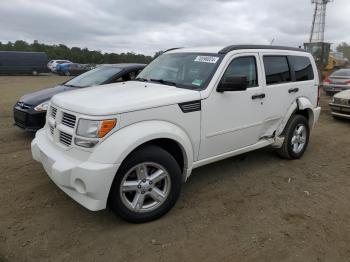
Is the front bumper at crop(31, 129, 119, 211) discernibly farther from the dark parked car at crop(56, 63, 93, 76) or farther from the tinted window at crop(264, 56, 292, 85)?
the dark parked car at crop(56, 63, 93, 76)

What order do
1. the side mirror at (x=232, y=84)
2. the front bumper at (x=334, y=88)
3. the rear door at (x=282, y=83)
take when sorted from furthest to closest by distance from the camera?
1. the front bumper at (x=334, y=88)
2. the rear door at (x=282, y=83)
3. the side mirror at (x=232, y=84)

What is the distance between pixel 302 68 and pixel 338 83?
11.2 meters

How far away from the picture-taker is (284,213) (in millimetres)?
4062

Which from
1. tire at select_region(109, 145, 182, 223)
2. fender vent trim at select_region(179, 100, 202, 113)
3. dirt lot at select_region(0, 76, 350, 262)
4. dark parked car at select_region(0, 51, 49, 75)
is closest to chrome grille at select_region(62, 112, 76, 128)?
tire at select_region(109, 145, 182, 223)

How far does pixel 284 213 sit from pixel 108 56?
51.3 meters

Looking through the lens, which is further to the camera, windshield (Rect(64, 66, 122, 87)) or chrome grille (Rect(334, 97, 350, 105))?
chrome grille (Rect(334, 97, 350, 105))

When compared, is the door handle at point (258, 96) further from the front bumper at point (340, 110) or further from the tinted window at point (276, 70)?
the front bumper at point (340, 110)

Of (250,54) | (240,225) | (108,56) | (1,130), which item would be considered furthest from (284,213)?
(108,56)

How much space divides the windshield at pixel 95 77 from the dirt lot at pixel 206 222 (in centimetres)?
261

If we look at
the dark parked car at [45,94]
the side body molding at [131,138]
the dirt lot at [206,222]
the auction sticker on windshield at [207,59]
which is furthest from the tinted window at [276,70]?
the dark parked car at [45,94]

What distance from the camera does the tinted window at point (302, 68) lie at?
573 centimetres

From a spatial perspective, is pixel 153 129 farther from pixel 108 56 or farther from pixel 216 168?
pixel 108 56

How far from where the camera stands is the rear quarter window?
5.71 metres

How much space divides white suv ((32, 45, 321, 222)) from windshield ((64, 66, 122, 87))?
249 centimetres
